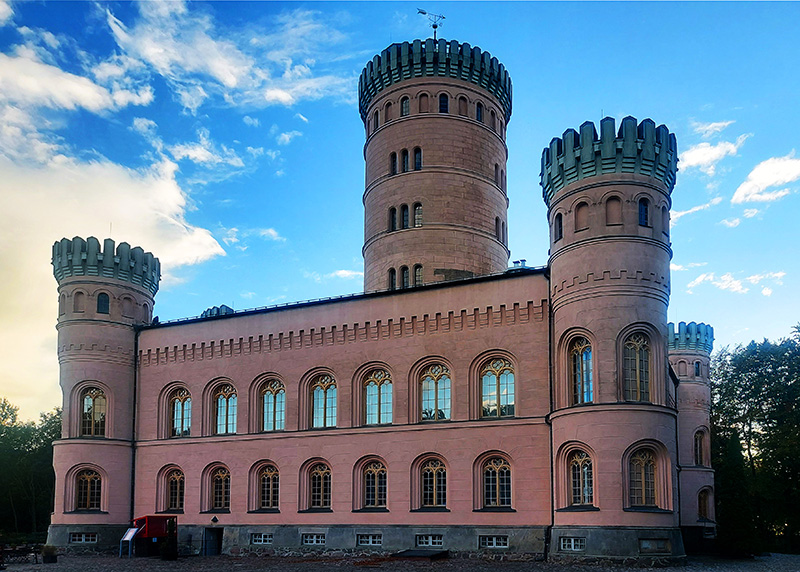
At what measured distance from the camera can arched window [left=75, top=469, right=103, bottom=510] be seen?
1750 inches

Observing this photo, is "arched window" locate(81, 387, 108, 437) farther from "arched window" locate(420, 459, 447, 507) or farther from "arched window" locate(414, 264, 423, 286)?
"arched window" locate(420, 459, 447, 507)

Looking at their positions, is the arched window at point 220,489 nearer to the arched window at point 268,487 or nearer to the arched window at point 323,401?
the arched window at point 268,487

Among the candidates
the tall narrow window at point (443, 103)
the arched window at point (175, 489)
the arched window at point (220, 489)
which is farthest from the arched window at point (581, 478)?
the tall narrow window at point (443, 103)

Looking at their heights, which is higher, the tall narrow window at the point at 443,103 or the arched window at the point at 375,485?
the tall narrow window at the point at 443,103

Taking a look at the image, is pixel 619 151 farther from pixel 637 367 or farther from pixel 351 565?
pixel 351 565

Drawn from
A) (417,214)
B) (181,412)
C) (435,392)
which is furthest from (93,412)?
(417,214)

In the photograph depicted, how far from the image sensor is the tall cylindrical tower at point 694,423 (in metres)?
52.2

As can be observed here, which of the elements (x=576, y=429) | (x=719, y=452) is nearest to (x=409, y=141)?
(x=576, y=429)

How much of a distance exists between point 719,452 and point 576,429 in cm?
4039

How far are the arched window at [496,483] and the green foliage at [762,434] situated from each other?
486 inches

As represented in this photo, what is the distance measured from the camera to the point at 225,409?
43.8 m

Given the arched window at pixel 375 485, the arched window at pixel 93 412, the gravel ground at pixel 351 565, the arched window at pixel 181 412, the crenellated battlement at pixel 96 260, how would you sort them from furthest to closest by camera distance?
the crenellated battlement at pixel 96 260
the arched window at pixel 93 412
the arched window at pixel 181 412
the arched window at pixel 375 485
the gravel ground at pixel 351 565

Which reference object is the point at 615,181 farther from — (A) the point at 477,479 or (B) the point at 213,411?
(B) the point at 213,411

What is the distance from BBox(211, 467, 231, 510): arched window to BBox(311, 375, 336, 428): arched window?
5747mm
